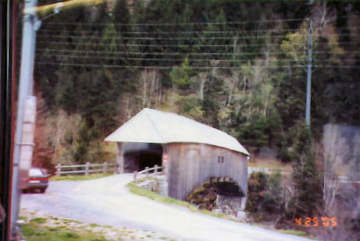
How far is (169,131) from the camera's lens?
1655 mm

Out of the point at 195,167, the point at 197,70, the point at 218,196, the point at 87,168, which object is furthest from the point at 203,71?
the point at 87,168

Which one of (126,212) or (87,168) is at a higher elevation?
(87,168)

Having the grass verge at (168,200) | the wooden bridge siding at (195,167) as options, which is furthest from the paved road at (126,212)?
the wooden bridge siding at (195,167)

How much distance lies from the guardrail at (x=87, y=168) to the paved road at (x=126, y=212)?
0.05 metres

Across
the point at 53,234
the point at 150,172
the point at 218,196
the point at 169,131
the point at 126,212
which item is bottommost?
the point at 53,234

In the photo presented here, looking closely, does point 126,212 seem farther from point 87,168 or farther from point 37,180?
point 37,180

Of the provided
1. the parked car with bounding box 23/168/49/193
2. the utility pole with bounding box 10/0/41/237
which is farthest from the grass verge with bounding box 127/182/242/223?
the utility pole with bounding box 10/0/41/237

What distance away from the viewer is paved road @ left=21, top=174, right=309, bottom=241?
162 cm

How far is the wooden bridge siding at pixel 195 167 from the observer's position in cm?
162

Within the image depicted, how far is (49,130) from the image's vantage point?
174 centimetres

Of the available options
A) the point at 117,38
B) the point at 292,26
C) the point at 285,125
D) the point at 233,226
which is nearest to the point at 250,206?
the point at 233,226

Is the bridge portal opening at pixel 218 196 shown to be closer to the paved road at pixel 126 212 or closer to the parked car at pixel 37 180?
the paved road at pixel 126 212

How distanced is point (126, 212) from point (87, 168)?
333mm

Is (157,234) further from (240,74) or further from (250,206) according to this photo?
(240,74)
